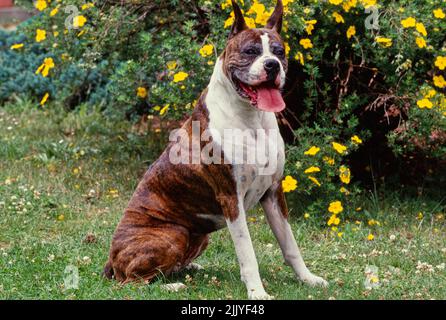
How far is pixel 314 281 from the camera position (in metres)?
4.54

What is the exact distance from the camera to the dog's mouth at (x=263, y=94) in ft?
13.6

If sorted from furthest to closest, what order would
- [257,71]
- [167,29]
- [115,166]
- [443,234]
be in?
[115,166]
[167,29]
[443,234]
[257,71]

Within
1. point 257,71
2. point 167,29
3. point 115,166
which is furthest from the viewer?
point 115,166

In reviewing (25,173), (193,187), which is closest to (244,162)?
(193,187)

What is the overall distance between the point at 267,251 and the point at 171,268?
958 millimetres

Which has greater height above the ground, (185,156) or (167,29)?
(185,156)

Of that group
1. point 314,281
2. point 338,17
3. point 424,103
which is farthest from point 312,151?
point 314,281

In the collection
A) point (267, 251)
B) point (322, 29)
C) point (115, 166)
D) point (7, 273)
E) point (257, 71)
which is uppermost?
point (257, 71)

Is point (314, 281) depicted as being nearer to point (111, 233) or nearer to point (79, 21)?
point (111, 233)

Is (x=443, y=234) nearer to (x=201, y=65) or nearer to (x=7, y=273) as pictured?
(x=201, y=65)

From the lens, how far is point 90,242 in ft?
18.3

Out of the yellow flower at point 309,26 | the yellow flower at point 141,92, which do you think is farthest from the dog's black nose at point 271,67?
the yellow flower at point 141,92

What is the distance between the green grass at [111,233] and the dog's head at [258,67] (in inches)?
41.2

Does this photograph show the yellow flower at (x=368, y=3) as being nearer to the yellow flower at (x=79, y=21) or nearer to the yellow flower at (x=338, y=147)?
the yellow flower at (x=338, y=147)
